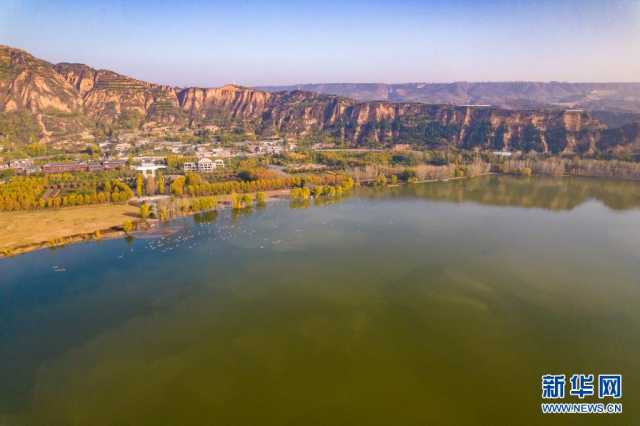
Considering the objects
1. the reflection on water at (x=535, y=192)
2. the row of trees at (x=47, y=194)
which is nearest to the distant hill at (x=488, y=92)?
the reflection on water at (x=535, y=192)

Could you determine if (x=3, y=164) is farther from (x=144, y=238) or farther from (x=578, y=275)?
(x=578, y=275)

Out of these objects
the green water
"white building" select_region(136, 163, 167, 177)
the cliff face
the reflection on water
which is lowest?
the green water

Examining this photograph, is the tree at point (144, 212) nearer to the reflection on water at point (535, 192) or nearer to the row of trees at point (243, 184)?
the row of trees at point (243, 184)

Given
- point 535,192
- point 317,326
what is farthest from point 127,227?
point 535,192

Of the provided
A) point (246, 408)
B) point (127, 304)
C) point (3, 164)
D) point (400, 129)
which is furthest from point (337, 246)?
point (400, 129)

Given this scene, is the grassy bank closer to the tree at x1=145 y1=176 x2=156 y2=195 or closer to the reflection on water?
the tree at x1=145 y1=176 x2=156 y2=195

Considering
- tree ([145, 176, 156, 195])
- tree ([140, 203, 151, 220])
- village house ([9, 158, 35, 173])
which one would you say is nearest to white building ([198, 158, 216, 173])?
tree ([145, 176, 156, 195])
